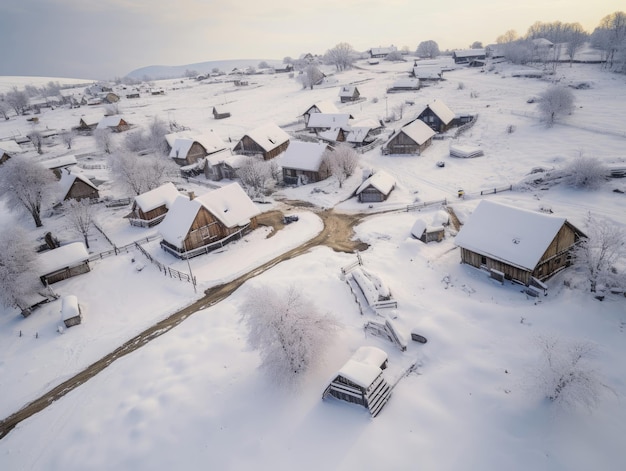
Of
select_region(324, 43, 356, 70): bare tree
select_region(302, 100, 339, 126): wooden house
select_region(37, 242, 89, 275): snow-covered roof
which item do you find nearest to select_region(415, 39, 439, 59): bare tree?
select_region(324, 43, 356, 70): bare tree

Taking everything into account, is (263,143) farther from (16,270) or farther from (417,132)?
(16,270)

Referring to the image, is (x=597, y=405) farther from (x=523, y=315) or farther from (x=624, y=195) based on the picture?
(x=624, y=195)

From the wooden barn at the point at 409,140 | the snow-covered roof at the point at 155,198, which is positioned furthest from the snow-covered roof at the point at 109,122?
the wooden barn at the point at 409,140

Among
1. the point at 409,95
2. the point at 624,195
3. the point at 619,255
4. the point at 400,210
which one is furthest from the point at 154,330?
the point at 409,95

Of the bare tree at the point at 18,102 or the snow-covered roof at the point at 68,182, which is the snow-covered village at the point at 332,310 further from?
the bare tree at the point at 18,102

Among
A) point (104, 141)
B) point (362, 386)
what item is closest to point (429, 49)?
point (104, 141)

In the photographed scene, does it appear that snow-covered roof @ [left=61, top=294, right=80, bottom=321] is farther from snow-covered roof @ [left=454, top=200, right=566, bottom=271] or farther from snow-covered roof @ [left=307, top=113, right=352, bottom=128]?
snow-covered roof @ [left=307, top=113, right=352, bottom=128]

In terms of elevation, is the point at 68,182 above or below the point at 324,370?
above
